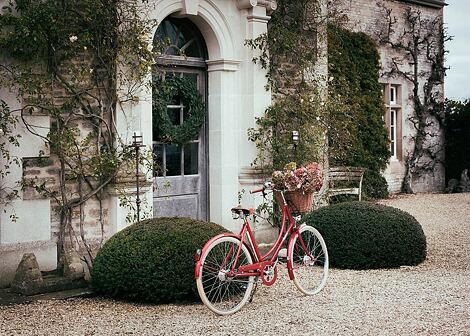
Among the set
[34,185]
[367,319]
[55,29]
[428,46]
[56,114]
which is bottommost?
[367,319]

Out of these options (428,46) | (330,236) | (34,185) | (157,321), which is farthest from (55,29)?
(428,46)

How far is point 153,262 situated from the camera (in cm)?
681

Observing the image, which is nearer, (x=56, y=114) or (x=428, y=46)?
(x=56, y=114)

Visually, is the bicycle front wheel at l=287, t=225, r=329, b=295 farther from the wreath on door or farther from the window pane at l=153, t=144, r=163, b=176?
the wreath on door

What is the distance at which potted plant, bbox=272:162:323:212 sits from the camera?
7.05 meters

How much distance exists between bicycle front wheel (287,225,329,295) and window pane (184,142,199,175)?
249 centimetres

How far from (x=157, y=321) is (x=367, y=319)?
1.75 metres

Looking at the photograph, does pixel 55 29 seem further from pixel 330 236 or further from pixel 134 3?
pixel 330 236

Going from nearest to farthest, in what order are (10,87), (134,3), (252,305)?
(252,305) < (10,87) < (134,3)

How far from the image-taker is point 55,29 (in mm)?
7820

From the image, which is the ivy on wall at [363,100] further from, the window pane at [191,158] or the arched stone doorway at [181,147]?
the window pane at [191,158]

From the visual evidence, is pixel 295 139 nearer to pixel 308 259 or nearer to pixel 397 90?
pixel 308 259

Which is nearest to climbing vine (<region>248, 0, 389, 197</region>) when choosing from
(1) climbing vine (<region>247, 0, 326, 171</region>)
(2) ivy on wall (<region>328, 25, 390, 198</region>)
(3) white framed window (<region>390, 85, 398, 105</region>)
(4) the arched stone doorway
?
(1) climbing vine (<region>247, 0, 326, 171</region>)

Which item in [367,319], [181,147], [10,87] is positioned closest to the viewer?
[367,319]
